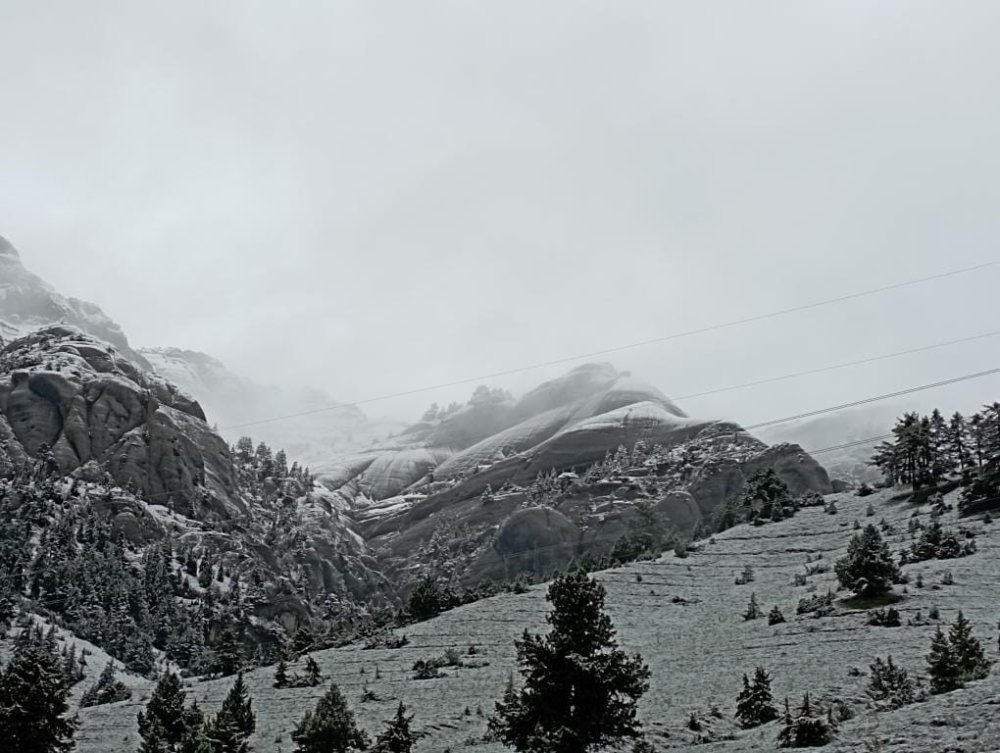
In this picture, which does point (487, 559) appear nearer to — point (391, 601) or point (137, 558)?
point (391, 601)

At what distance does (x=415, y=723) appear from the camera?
38.5 metres

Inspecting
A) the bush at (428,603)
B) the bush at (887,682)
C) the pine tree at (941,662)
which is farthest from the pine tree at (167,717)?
the bush at (428,603)

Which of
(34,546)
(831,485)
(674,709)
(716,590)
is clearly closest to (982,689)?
(674,709)

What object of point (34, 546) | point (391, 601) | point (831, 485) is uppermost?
point (34, 546)

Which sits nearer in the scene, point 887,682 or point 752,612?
point 887,682

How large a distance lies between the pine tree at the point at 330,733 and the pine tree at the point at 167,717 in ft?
25.5

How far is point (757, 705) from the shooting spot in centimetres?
3256

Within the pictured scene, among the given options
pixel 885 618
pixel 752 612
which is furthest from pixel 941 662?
pixel 752 612

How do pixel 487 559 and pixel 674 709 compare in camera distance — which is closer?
pixel 674 709

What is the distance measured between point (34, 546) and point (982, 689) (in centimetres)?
14875

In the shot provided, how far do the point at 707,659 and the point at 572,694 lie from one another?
2201 centimetres

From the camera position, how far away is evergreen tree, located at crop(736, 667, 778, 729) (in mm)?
32125

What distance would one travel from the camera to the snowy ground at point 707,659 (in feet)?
74.4

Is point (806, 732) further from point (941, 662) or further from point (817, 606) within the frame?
point (817, 606)
